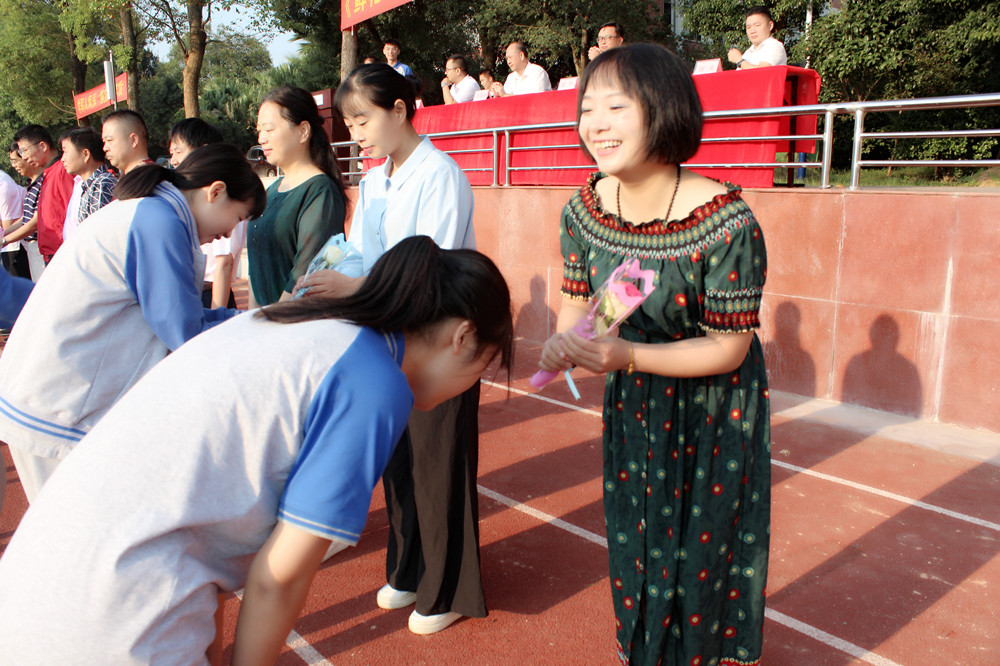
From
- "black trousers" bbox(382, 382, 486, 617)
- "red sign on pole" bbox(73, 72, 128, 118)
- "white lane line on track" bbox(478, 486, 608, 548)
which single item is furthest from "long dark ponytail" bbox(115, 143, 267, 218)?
"red sign on pole" bbox(73, 72, 128, 118)

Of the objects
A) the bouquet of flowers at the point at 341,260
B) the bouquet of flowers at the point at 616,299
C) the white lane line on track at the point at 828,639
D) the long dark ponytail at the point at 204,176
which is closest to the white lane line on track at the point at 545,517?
the white lane line on track at the point at 828,639

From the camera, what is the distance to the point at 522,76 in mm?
9242

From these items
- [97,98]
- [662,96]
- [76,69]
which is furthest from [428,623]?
[76,69]

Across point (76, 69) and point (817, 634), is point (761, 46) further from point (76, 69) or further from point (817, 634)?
point (76, 69)

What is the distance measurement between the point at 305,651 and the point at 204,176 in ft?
5.55

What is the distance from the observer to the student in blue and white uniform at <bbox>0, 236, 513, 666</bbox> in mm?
1156

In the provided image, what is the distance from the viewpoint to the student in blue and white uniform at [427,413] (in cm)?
264

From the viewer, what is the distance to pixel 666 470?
1.91 meters

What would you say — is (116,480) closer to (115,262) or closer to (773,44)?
(115,262)

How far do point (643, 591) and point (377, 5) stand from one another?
7253 mm

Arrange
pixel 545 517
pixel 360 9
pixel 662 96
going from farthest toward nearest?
pixel 360 9, pixel 545 517, pixel 662 96

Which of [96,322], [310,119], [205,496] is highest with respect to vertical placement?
[310,119]

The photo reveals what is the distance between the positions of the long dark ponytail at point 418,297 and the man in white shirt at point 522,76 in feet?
26.3

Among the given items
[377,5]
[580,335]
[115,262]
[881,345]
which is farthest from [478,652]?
[377,5]
